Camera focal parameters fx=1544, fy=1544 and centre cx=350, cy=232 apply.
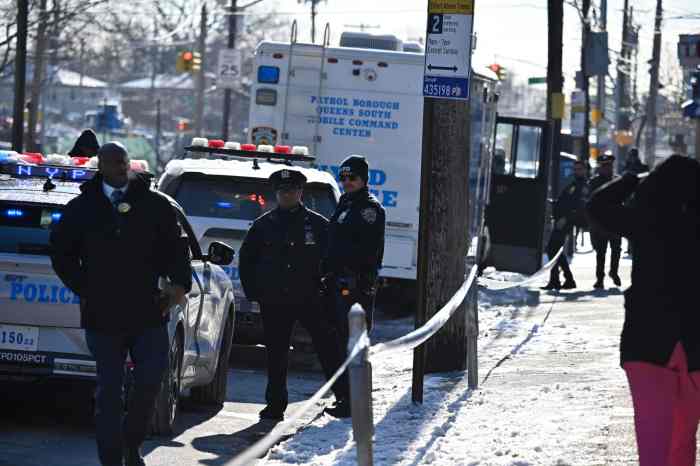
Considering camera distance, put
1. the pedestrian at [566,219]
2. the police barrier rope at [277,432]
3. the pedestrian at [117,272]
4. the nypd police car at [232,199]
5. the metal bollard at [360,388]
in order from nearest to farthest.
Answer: the police barrier rope at [277,432] < the metal bollard at [360,388] < the pedestrian at [117,272] < the nypd police car at [232,199] < the pedestrian at [566,219]

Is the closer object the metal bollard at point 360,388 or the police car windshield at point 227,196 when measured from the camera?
the metal bollard at point 360,388

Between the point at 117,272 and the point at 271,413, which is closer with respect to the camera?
the point at 117,272

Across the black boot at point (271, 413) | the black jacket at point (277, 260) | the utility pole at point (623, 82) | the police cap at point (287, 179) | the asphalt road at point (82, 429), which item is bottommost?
the asphalt road at point (82, 429)

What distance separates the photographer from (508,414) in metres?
9.81

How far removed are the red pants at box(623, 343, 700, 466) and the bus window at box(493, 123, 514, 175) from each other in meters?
17.0

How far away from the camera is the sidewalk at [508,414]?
845 centimetres

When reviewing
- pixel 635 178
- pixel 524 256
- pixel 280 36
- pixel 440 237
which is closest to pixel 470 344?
pixel 440 237

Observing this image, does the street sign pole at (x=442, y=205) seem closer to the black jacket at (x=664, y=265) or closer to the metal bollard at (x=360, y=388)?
the metal bollard at (x=360, y=388)

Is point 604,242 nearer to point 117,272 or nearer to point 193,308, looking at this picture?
point 193,308

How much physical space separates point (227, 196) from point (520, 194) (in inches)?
428

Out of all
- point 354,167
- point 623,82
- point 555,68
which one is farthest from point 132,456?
point 623,82

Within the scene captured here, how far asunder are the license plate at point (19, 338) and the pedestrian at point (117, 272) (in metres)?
1.54

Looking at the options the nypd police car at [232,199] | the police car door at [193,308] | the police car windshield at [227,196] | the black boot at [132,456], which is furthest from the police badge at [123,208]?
the police car windshield at [227,196]

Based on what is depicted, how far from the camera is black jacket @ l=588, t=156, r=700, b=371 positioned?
605cm
